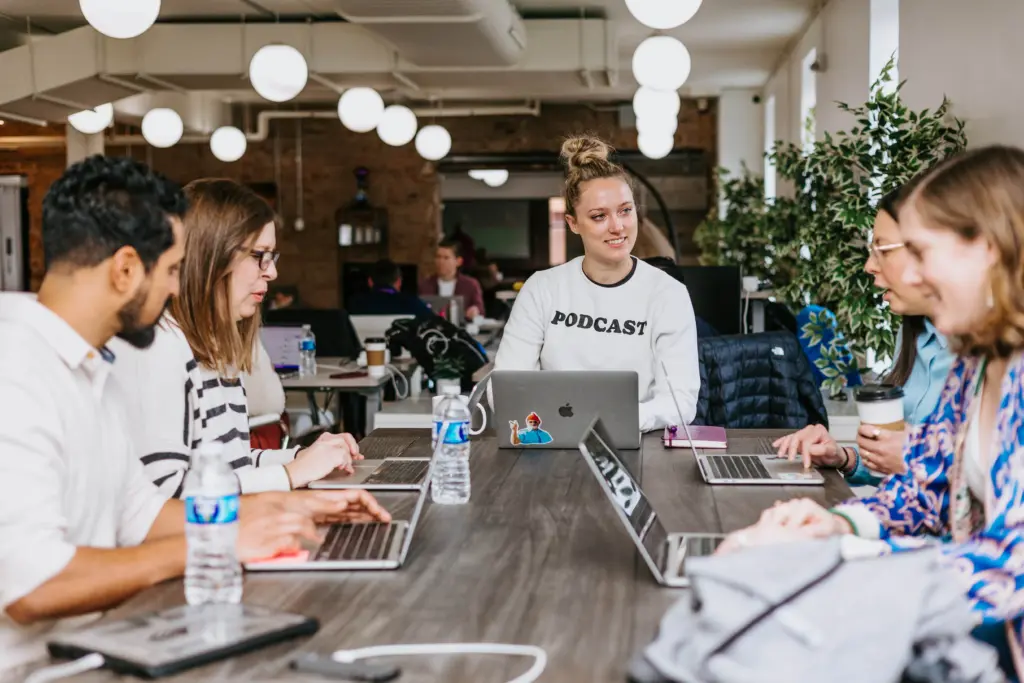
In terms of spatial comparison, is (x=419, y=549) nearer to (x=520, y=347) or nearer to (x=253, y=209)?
(x=253, y=209)

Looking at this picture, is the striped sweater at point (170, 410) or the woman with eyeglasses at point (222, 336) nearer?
the striped sweater at point (170, 410)

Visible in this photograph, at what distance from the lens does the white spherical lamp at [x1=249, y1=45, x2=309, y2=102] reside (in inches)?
277

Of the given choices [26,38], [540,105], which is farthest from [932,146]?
[540,105]

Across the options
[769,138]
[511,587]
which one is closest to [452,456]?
[511,587]

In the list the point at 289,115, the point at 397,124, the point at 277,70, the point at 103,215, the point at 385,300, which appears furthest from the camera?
the point at 289,115

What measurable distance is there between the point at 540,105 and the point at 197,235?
1173cm

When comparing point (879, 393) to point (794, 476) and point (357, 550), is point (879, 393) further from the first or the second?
point (357, 550)

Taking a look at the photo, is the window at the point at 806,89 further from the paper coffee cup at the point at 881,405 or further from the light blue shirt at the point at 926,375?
the paper coffee cup at the point at 881,405

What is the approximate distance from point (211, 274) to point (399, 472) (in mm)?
599

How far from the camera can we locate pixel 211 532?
5.76 ft

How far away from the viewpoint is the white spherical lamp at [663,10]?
5.30 m

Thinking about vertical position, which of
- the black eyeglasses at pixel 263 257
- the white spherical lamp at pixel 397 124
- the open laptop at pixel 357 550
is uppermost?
the white spherical lamp at pixel 397 124

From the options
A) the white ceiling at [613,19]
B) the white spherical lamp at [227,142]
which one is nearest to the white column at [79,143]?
the white spherical lamp at [227,142]

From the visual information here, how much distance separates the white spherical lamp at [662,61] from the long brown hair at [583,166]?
3.34 meters
